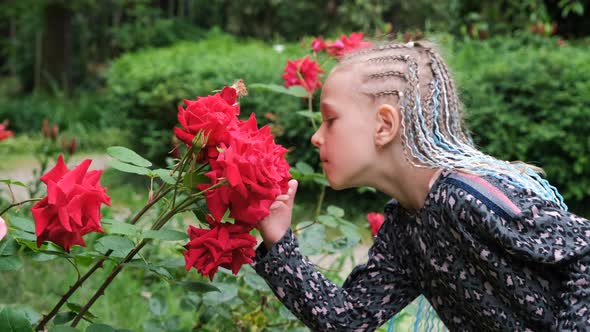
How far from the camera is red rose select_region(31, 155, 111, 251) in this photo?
1.08m

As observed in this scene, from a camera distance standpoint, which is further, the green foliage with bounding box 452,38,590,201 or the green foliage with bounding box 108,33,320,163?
the green foliage with bounding box 108,33,320,163

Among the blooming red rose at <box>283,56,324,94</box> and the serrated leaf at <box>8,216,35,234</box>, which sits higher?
the blooming red rose at <box>283,56,324,94</box>

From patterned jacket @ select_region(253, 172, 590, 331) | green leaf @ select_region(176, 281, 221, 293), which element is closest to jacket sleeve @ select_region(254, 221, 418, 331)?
patterned jacket @ select_region(253, 172, 590, 331)

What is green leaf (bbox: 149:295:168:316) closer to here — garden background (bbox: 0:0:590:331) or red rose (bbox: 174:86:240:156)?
garden background (bbox: 0:0:590:331)

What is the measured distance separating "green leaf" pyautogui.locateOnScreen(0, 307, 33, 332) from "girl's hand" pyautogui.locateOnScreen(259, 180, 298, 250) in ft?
1.56

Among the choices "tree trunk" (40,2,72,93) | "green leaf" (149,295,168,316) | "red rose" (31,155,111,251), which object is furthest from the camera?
"tree trunk" (40,2,72,93)

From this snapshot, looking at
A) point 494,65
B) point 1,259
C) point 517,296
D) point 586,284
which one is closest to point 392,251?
point 517,296

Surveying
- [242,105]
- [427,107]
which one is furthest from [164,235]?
[242,105]

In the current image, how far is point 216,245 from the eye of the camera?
4.07 feet

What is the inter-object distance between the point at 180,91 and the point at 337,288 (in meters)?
4.22

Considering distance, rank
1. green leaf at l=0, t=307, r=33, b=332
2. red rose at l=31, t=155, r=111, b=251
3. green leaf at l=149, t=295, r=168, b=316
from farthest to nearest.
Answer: green leaf at l=149, t=295, r=168, b=316 < green leaf at l=0, t=307, r=33, b=332 < red rose at l=31, t=155, r=111, b=251

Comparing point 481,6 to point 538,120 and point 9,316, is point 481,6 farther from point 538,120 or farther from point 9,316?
point 9,316

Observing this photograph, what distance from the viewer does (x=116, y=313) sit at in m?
2.72

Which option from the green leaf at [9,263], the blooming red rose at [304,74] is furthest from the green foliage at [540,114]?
the green leaf at [9,263]
